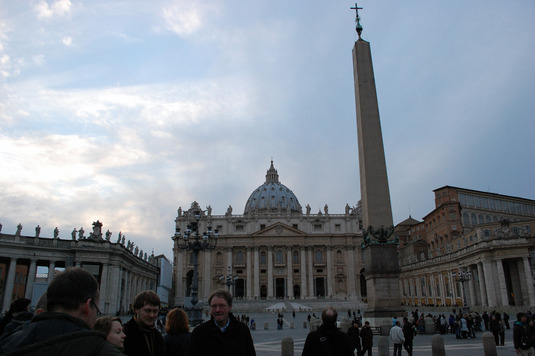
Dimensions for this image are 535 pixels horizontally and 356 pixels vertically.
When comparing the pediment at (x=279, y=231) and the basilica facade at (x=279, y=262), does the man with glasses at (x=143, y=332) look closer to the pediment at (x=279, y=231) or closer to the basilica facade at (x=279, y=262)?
the basilica facade at (x=279, y=262)

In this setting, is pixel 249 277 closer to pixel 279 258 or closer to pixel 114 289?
pixel 279 258

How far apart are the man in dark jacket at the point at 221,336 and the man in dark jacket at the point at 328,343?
1.13m

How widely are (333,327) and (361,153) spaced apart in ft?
39.9

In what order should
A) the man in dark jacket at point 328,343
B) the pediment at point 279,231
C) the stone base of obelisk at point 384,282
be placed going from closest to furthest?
1. the man in dark jacket at point 328,343
2. the stone base of obelisk at point 384,282
3. the pediment at point 279,231

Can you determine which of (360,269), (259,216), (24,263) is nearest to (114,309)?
(24,263)

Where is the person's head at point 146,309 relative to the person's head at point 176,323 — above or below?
above

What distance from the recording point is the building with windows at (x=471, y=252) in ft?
124

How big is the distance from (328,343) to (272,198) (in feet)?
319

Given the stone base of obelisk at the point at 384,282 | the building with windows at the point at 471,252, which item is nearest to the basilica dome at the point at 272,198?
the building with windows at the point at 471,252

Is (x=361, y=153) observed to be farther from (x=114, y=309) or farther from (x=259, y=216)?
(x=259, y=216)

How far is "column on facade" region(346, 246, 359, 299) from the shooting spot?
2943 inches

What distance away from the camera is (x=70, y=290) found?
2.06 metres

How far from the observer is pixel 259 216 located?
266 ft

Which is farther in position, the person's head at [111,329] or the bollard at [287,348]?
the bollard at [287,348]
